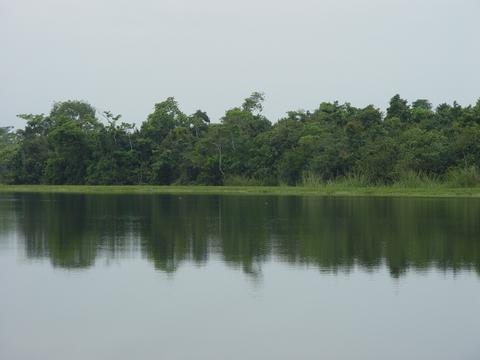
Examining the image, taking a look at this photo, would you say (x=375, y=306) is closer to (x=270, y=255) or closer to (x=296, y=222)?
(x=270, y=255)

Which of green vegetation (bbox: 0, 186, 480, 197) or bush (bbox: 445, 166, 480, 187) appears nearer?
green vegetation (bbox: 0, 186, 480, 197)

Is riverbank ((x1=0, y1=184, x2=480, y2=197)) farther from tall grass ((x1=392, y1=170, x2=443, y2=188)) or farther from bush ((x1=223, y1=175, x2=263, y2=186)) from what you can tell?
bush ((x1=223, y1=175, x2=263, y2=186))

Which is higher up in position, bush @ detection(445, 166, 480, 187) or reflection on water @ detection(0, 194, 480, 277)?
bush @ detection(445, 166, 480, 187)

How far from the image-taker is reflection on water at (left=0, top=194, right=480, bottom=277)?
16.3 m

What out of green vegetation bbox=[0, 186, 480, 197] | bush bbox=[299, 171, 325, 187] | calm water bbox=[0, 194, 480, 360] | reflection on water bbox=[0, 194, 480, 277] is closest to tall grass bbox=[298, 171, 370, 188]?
bush bbox=[299, 171, 325, 187]

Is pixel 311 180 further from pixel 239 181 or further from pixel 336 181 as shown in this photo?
pixel 239 181

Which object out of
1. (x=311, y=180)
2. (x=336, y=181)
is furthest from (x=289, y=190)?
(x=336, y=181)

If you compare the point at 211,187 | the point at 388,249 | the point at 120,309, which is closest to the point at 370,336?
the point at 120,309

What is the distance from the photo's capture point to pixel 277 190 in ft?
167

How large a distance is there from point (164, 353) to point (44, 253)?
8.97 m

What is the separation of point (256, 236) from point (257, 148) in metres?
38.5

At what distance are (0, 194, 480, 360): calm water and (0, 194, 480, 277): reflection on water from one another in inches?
2.4

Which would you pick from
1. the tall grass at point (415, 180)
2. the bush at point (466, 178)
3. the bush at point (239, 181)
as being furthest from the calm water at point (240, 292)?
the bush at point (239, 181)

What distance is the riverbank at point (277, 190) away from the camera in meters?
44.6
